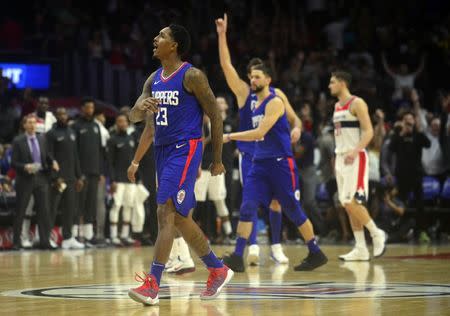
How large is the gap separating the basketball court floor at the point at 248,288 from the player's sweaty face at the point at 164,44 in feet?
6.06

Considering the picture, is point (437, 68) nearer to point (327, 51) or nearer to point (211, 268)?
point (327, 51)

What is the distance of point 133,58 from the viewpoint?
22.5 m

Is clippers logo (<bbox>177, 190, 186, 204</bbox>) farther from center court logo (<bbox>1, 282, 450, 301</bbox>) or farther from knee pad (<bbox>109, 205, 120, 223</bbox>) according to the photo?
knee pad (<bbox>109, 205, 120, 223</bbox>)

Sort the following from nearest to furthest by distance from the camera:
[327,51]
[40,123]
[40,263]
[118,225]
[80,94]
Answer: [40,263] → [40,123] → [118,225] → [80,94] → [327,51]

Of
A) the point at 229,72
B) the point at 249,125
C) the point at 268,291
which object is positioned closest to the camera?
the point at 268,291

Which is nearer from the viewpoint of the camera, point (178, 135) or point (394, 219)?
point (178, 135)

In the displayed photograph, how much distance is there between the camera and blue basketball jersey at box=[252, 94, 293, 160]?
11398mm

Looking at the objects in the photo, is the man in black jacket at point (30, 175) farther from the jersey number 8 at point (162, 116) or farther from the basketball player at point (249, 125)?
the jersey number 8 at point (162, 116)

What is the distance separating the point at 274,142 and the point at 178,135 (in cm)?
349

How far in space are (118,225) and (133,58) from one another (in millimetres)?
5428

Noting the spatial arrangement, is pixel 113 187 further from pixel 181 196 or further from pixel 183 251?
pixel 181 196

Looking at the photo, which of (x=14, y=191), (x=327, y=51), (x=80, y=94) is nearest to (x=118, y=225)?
(x=14, y=191)

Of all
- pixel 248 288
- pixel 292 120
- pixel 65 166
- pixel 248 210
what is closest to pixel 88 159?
pixel 65 166

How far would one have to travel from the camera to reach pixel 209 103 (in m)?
8.02
